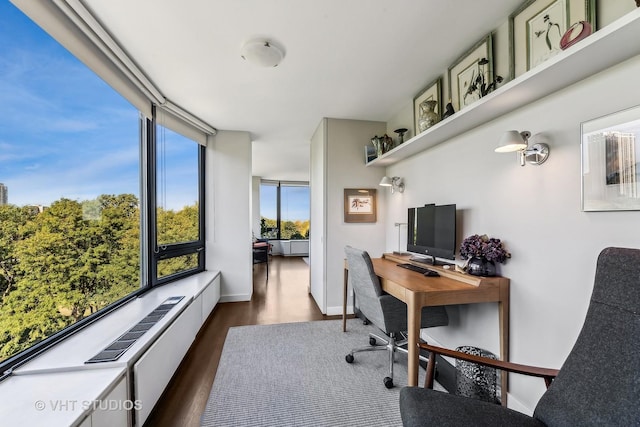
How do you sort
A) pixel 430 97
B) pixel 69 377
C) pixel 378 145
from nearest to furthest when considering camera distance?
pixel 69 377, pixel 430 97, pixel 378 145

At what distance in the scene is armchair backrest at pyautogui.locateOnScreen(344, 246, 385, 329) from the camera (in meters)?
2.04

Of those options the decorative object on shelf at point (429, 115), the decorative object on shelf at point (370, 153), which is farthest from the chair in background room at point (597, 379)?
the decorative object on shelf at point (370, 153)

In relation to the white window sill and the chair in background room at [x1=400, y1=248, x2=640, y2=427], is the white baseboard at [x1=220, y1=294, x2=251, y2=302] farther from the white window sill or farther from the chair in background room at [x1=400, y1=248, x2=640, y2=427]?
the chair in background room at [x1=400, y1=248, x2=640, y2=427]

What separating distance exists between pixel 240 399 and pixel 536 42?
2922mm

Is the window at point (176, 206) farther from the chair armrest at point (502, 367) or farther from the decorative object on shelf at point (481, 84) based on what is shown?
the decorative object on shelf at point (481, 84)

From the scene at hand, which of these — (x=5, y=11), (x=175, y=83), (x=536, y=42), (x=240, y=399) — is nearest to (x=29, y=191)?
(x=5, y=11)

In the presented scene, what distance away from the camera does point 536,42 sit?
1.50 meters

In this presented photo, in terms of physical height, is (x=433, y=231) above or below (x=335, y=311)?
above

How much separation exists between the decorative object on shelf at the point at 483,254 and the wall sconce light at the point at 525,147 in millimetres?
567

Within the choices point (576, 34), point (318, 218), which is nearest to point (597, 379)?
point (576, 34)

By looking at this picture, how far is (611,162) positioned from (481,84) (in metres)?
0.95

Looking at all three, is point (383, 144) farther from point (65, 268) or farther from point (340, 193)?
point (65, 268)

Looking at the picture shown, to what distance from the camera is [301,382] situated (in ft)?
6.58

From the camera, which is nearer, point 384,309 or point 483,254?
point 483,254
